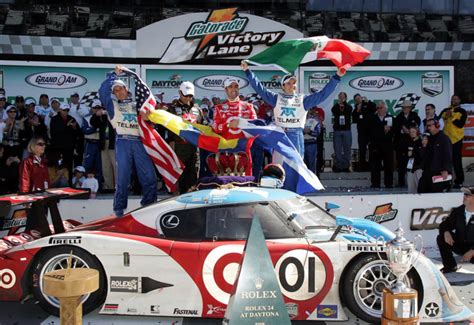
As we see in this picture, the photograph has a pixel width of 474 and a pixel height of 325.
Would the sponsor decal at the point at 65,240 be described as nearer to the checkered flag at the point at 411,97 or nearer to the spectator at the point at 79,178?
the spectator at the point at 79,178

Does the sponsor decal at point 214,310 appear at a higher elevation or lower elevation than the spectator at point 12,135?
lower

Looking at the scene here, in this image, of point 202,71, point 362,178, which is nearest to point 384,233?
point 362,178

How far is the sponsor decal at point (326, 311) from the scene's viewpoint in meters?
4.53

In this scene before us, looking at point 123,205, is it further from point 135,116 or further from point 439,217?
point 439,217

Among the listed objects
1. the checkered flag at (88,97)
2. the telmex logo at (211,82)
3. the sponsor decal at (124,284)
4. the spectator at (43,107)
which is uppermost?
the telmex logo at (211,82)

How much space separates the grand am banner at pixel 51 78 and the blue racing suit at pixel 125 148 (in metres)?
5.02

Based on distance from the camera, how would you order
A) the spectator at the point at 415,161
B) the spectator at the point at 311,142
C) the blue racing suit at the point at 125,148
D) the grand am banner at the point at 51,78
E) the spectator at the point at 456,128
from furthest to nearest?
the grand am banner at the point at 51,78, the spectator at the point at 456,128, the spectator at the point at 311,142, the spectator at the point at 415,161, the blue racing suit at the point at 125,148

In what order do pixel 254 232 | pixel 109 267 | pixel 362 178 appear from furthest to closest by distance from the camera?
pixel 362 178, pixel 109 267, pixel 254 232

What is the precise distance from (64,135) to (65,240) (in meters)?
5.76

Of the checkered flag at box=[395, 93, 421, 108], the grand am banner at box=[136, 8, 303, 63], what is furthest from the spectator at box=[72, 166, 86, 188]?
the checkered flag at box=[395, 93, 421, 108]

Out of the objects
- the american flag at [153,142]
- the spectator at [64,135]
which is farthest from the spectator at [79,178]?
the american flag at [153,142]

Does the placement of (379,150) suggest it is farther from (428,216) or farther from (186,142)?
(186,142)

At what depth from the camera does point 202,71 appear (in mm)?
12414

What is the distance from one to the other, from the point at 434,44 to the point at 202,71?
5.61 meters
